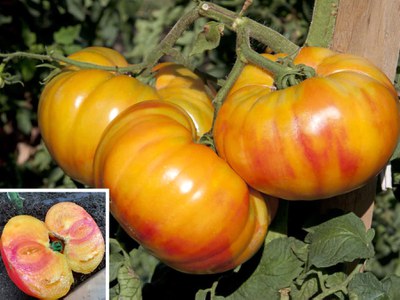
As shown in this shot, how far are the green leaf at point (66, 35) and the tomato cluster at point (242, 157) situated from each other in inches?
38.2

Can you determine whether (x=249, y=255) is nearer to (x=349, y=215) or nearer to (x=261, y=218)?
(x=261, y=218)

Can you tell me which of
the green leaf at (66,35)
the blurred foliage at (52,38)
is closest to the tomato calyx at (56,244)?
the blurred foliage at (52,38)

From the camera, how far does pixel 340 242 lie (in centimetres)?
138

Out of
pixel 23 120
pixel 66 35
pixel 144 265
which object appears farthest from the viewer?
pixel 144 265

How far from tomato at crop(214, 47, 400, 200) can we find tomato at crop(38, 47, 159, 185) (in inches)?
9.9

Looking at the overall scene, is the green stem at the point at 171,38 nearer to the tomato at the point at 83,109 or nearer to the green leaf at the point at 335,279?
the tomato at the point at 83,109

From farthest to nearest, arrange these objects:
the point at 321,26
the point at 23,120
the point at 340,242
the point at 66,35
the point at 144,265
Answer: the point at 144,265 < the point at 23,120 < the point at 66,35 < the point at 321,26 < the point at 340,242

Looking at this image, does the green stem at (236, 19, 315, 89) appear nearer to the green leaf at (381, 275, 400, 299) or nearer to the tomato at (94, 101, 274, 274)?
the tomato at (94, 101, 274, 274)

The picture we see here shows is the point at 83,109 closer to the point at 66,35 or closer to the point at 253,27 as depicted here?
the point at 253,27

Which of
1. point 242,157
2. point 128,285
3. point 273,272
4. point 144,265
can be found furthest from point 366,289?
point 144,265

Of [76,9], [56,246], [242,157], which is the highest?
[242,157]

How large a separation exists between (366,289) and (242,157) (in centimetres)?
31

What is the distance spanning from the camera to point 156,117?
1.35 meters

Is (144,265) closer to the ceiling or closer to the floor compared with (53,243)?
closer to the floor
